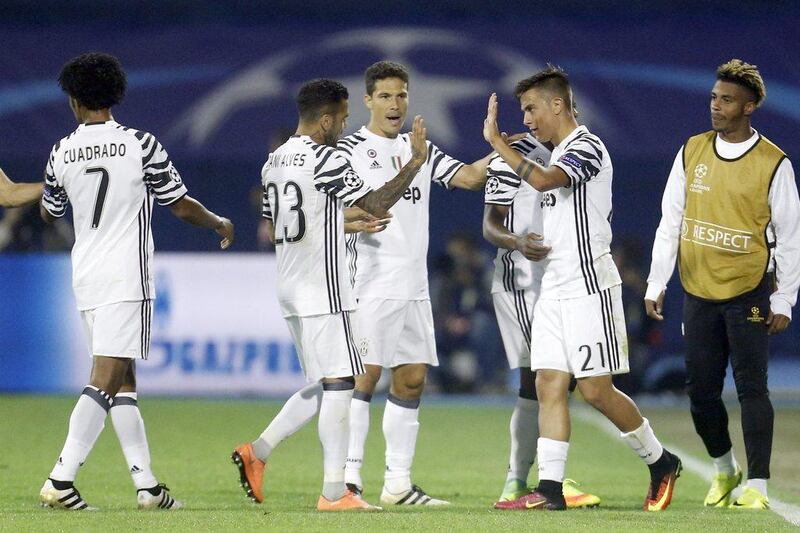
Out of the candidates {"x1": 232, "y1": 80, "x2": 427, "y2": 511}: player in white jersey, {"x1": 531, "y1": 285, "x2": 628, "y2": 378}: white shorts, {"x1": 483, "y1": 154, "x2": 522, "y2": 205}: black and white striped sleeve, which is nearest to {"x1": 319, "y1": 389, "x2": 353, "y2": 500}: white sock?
{"x1": 232, "y1": 80, "x2": 427, "y2": 511}: player in white jersey

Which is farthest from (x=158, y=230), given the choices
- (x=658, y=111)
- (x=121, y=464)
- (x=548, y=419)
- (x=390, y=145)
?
(x=548, y=419)

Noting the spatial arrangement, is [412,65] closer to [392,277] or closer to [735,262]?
[392,277]

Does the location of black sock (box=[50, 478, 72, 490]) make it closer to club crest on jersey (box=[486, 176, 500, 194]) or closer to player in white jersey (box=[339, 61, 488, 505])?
player in white jersey (box=[339, 61, 488, 505])

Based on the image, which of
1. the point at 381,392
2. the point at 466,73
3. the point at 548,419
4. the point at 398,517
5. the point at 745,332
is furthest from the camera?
the point at 466,73

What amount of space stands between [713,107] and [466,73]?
10.4m

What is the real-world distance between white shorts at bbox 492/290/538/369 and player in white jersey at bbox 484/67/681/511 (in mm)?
474

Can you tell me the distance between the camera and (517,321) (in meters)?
7.89

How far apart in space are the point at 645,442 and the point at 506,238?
3.98 ft

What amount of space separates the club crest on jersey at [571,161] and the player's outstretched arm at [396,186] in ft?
2.11

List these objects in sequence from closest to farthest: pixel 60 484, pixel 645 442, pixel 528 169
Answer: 1. pixel 60 484
2. pixel 528 169
3. pixel 645 442

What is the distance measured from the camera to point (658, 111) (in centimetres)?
1791

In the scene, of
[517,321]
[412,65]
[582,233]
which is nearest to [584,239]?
[582,233]

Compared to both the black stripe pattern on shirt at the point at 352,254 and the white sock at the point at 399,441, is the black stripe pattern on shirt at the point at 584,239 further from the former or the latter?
the black stripe pattern on shirt at the point at 352,254

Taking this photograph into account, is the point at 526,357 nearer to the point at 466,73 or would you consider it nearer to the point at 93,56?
the point at 93,56
